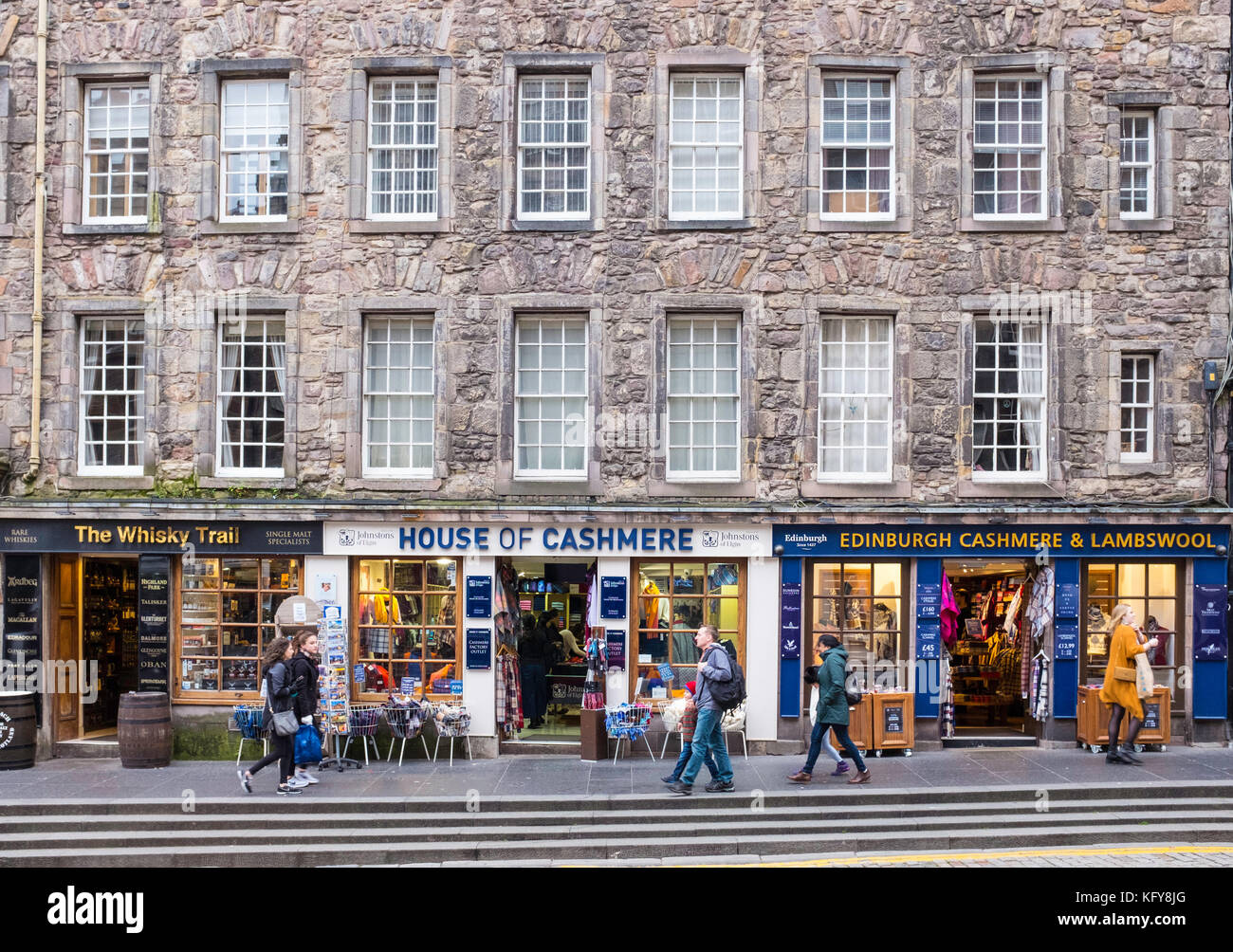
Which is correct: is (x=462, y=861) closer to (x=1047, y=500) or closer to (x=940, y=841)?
(x=940, y=841)

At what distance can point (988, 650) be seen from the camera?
51.0 ft

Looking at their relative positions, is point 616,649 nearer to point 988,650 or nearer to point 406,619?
point 406,619

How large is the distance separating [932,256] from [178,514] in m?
10.4

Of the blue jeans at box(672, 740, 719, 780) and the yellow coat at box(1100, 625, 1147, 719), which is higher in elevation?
the yellow coat at box(1100, 625, 1147, 719)

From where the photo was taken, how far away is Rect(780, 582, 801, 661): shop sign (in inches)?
551

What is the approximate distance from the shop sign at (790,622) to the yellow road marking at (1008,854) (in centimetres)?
396

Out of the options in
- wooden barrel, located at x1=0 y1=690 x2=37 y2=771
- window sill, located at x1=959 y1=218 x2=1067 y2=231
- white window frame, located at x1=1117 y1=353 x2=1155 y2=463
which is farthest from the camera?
white window frame, located at x1=1117 y1=353 x2=1155 y2=463

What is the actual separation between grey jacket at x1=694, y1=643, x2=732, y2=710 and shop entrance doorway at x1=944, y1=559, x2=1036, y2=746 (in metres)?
4.78

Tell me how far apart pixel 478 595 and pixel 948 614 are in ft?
20.5

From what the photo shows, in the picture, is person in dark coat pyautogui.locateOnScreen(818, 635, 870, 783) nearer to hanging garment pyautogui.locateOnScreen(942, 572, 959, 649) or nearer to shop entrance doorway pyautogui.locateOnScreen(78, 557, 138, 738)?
hanging garment pyautogui.locateOnScreen(942, 572, 959, 649)

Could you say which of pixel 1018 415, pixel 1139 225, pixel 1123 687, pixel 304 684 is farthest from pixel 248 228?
pixel 1123 687

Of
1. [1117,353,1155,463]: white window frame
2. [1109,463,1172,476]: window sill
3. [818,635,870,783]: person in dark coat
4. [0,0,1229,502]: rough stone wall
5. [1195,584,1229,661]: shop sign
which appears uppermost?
[0,0,1229,502]: rough stone wall

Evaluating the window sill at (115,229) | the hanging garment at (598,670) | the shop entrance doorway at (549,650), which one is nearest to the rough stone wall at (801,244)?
the hanging garment at (598,670)

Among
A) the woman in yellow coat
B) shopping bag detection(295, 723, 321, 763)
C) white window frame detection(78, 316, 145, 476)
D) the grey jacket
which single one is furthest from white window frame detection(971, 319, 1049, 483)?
white window frame detection(78, 316, 145, 476)
